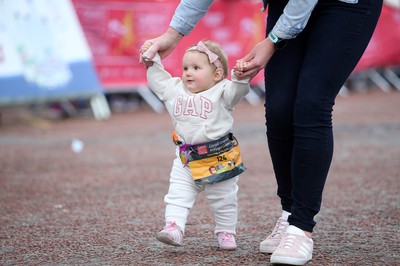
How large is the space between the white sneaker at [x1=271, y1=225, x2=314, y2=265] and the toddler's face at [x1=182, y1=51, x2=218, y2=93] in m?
0.78

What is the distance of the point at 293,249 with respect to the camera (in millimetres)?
3133

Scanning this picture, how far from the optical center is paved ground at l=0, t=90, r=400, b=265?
347 centimetres

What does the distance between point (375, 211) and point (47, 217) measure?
190 cm

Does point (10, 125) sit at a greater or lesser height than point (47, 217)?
lesser

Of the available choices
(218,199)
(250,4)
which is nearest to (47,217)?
(218,199)

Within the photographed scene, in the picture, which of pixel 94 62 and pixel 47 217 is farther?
pixel 94 62

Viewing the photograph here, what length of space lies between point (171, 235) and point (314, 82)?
91 cm

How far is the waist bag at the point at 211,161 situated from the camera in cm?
348

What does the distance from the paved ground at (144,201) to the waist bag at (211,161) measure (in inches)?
13.6

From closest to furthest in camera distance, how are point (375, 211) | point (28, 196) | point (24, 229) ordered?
point (24, 229) < point (375, 211) < point (28, 196)

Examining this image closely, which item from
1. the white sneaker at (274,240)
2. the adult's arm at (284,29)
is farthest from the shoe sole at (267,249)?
the adult's arm at (284,29)

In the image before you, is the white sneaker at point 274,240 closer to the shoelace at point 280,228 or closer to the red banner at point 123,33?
the shoelace at point 280,228

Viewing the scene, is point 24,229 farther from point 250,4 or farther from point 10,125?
point 250,4

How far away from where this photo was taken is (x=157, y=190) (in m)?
5.50
